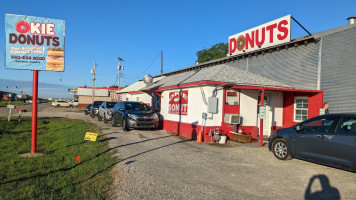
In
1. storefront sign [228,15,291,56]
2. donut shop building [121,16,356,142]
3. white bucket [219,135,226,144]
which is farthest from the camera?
storefront sign [228,15,291,56]

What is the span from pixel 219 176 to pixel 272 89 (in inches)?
267

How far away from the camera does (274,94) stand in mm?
13508

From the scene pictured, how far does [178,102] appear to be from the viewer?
46.2 ft

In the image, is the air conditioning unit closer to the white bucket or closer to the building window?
the white bucket

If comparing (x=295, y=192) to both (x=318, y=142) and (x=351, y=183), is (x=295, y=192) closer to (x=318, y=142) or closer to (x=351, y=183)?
(x=351, y=183)

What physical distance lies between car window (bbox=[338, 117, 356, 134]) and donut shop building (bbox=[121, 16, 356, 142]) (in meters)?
3.82

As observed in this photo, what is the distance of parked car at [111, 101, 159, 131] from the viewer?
45.7ft

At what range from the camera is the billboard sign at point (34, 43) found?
27.8 ft

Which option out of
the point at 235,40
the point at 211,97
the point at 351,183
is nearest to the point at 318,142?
the point at 351,183

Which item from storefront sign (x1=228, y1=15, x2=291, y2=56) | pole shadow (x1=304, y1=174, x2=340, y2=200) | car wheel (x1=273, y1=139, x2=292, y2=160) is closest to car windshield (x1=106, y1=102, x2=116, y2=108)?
→ storefront sign (x1=228, y1=15, x2=291, y2=56)

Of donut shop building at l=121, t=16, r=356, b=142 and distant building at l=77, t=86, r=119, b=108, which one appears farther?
distant building at l=77, t=86, r=119, b=108

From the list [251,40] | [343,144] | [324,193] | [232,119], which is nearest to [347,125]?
[343,144]

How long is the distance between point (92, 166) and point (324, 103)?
1071 cm

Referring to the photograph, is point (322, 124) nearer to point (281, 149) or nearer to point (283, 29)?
point (281, 149)
